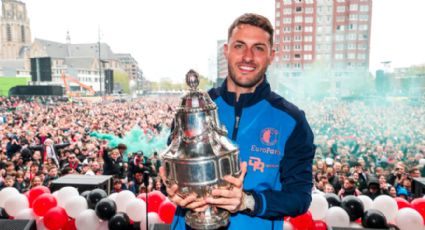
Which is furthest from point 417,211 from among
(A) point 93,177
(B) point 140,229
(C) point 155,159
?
(C) point 155,159

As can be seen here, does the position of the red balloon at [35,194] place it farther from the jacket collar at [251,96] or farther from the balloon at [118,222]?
the jacket collar at [251,96]

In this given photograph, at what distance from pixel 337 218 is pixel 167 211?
1.91m

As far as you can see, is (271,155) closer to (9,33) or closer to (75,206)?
(75,206)

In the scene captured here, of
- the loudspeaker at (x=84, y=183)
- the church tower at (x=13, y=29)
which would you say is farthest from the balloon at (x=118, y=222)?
the church tower at (x=13, y=29)

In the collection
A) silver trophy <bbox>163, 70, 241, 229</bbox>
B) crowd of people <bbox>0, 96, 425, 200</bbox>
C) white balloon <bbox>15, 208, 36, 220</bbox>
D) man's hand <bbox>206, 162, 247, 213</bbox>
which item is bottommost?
crowd of people <bbox>0, 96, 425, 200</bbox>

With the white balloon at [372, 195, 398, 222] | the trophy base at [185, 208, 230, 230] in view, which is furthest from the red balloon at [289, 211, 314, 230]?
the trophy base at [185, 208, 230, 230]

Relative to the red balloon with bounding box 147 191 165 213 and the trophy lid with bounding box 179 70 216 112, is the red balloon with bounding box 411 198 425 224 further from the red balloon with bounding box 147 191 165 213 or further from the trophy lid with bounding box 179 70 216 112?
the trophy lid with bounding box 179 70 216 112

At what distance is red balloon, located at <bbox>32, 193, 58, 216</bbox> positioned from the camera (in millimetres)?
3740

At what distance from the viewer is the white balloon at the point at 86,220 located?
3.64 m

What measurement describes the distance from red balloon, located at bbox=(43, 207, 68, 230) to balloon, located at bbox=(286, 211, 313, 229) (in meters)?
2.55

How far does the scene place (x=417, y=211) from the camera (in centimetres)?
366

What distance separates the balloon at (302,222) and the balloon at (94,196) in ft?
7.08

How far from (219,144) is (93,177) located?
346 centimetres

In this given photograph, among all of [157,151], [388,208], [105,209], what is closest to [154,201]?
[105,209]
